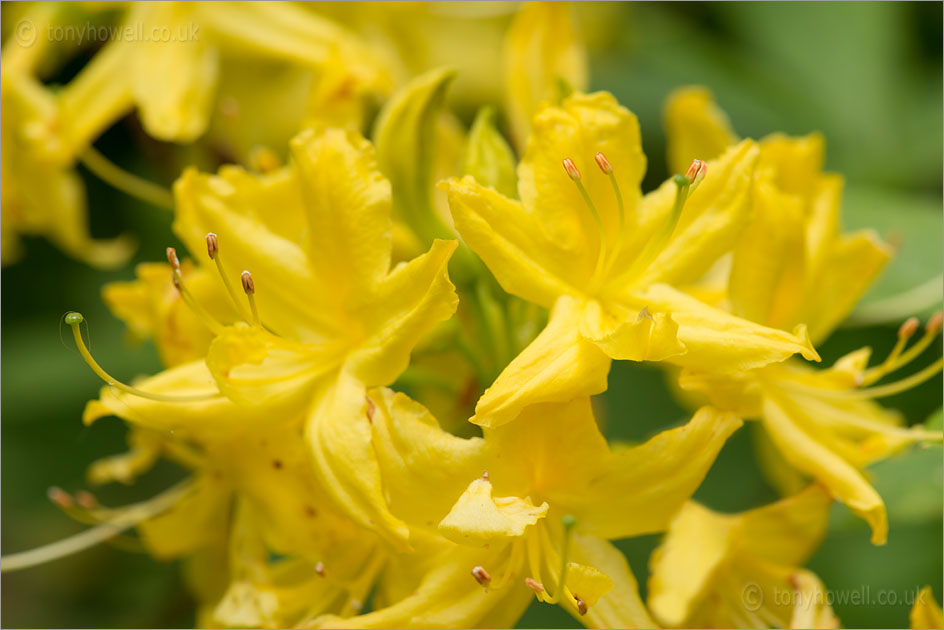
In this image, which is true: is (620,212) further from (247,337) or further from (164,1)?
(164,1)

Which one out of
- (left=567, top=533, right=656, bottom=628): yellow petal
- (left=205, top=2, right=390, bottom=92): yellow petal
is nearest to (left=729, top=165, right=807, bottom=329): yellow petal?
(left=567, top=533, right=656, bottom=628): yellow petal

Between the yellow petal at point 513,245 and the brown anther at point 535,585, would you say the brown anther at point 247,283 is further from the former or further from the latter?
the brown anther at point 535,585

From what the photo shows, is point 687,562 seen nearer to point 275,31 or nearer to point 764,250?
point 764,250

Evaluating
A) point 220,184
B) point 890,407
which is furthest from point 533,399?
Answer: point 890,407

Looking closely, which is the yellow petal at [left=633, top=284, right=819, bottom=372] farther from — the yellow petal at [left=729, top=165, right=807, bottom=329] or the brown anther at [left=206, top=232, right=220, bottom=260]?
the brown anther at [left=206, top=232, right=220, bottom=260]

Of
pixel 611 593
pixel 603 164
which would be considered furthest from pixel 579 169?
pixel 611 593

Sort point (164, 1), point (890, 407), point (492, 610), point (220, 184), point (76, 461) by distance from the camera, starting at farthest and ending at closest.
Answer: point (76, 461) < point (890, 407) < point (164, 1) < point (220, 184) < point (492, 610)
